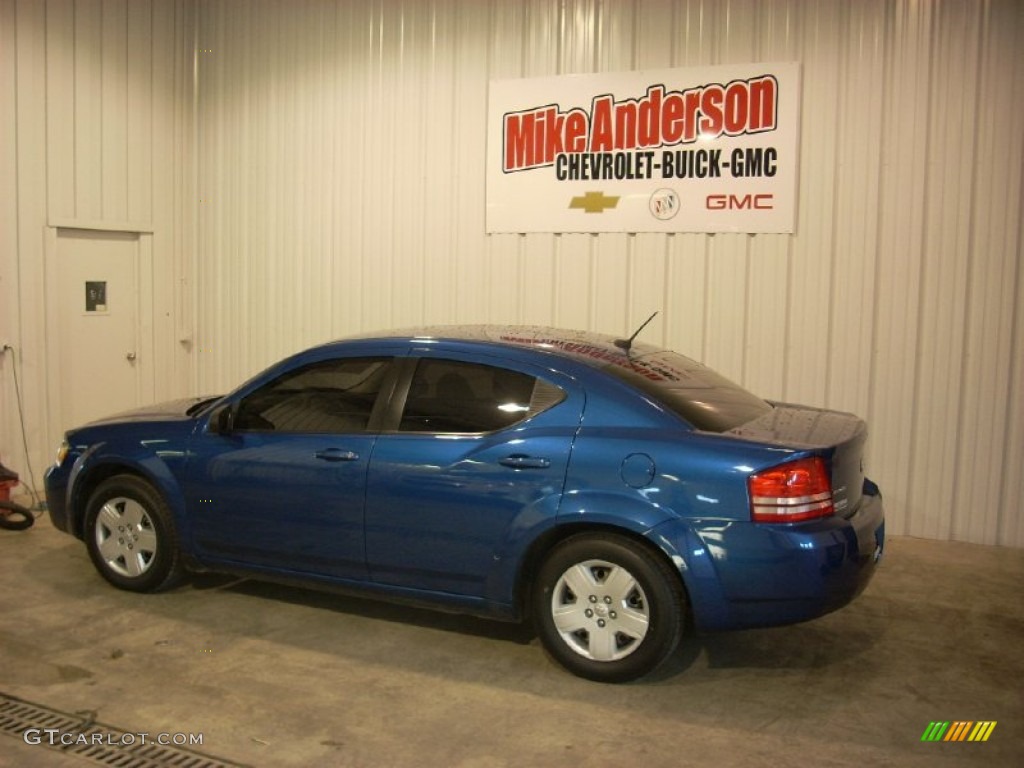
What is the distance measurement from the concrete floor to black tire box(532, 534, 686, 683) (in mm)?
140

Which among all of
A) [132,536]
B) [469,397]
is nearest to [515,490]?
[469,397]

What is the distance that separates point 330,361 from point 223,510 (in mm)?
994

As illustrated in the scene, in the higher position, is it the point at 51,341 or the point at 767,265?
the point at 767,265

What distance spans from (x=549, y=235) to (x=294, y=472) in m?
3.93

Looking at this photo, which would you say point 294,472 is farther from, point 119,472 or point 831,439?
point 831,439

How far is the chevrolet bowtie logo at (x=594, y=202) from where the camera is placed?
8680 mm

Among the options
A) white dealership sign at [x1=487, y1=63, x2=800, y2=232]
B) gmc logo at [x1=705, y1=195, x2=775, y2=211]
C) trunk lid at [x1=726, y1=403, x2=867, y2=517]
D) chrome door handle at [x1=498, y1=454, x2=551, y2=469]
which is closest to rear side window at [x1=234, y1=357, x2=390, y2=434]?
chrome door handle at [x1=498, y1=454, x2=551, y2=469]

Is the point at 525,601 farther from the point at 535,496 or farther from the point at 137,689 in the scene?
the point at 137,689

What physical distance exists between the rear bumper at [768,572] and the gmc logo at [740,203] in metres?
3.84

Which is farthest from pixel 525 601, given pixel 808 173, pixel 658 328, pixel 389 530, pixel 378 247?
pixel 378 247

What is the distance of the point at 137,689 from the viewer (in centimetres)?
499

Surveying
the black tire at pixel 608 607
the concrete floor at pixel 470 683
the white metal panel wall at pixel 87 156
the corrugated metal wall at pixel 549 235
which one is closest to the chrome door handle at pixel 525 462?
the black tire at pixel 608 607

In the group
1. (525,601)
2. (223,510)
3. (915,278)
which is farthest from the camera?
(915,278)

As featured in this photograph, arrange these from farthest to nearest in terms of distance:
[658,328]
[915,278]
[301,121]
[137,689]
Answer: [301,121], [658,328], [915,278], [137,689]
